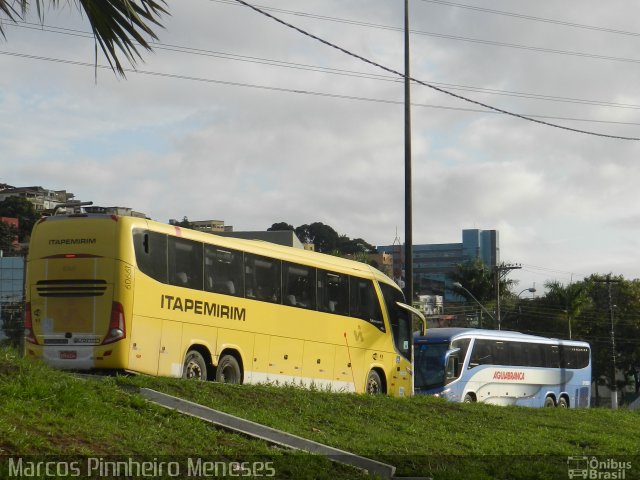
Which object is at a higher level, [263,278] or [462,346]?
[263,278]

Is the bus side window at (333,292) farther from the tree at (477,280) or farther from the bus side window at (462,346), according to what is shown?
the tree at (477,280)

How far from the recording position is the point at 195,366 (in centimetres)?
1917

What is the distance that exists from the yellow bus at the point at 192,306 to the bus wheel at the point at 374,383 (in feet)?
0.22

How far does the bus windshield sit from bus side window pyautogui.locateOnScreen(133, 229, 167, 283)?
18165 mm

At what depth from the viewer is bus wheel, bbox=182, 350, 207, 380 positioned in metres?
18.9

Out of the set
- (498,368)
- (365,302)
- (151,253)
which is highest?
(151,253)

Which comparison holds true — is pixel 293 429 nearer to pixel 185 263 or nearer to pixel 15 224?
pixel 185 263

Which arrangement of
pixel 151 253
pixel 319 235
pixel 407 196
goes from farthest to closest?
pixel 319 235 → pixel 407 196 → pixel 151 253

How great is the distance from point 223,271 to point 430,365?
54.1ft

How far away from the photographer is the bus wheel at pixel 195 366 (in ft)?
62.0

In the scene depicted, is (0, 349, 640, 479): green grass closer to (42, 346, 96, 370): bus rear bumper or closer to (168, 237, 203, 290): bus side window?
(42, 346, 96, 370): bus rear bumper

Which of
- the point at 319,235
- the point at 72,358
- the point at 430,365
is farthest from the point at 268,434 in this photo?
the point at 319,235

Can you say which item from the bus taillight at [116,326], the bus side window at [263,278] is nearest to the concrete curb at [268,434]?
the bus taillight at [116,326]

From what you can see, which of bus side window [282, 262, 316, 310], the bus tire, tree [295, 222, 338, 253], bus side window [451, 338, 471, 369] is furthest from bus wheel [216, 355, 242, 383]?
tree [295, 222, 338, 253]
